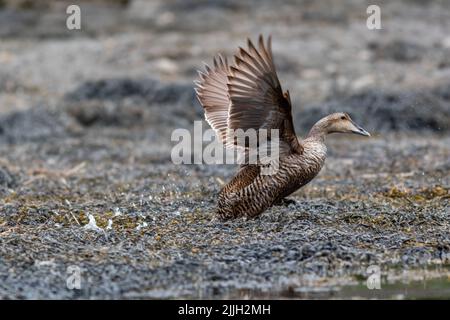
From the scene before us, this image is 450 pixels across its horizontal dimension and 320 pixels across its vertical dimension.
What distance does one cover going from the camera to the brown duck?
8.95 metres

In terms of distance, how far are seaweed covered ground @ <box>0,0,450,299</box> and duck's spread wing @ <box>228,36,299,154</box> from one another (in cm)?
100

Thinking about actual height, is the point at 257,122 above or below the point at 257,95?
below

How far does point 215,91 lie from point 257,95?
1144mm

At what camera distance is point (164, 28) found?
1009 inches

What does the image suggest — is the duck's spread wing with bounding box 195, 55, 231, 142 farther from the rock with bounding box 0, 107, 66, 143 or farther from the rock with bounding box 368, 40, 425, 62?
the rock with bounding box 368, 40, 425, 62

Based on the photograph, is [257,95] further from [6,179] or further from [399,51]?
[399,51]

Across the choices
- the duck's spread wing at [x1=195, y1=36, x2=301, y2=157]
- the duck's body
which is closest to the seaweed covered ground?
the duck's body

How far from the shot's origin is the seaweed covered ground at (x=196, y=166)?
8367mm

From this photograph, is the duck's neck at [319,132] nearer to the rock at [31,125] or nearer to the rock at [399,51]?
the rock at [31,125]

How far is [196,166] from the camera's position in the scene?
14164 mm

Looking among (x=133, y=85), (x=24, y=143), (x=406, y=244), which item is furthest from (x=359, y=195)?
(x=133, y=85)

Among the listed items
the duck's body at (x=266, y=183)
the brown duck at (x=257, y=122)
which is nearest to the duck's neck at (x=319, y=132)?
the brown duck at (x=257, y=122)

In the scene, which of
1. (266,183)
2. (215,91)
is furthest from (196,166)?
(266,183)
